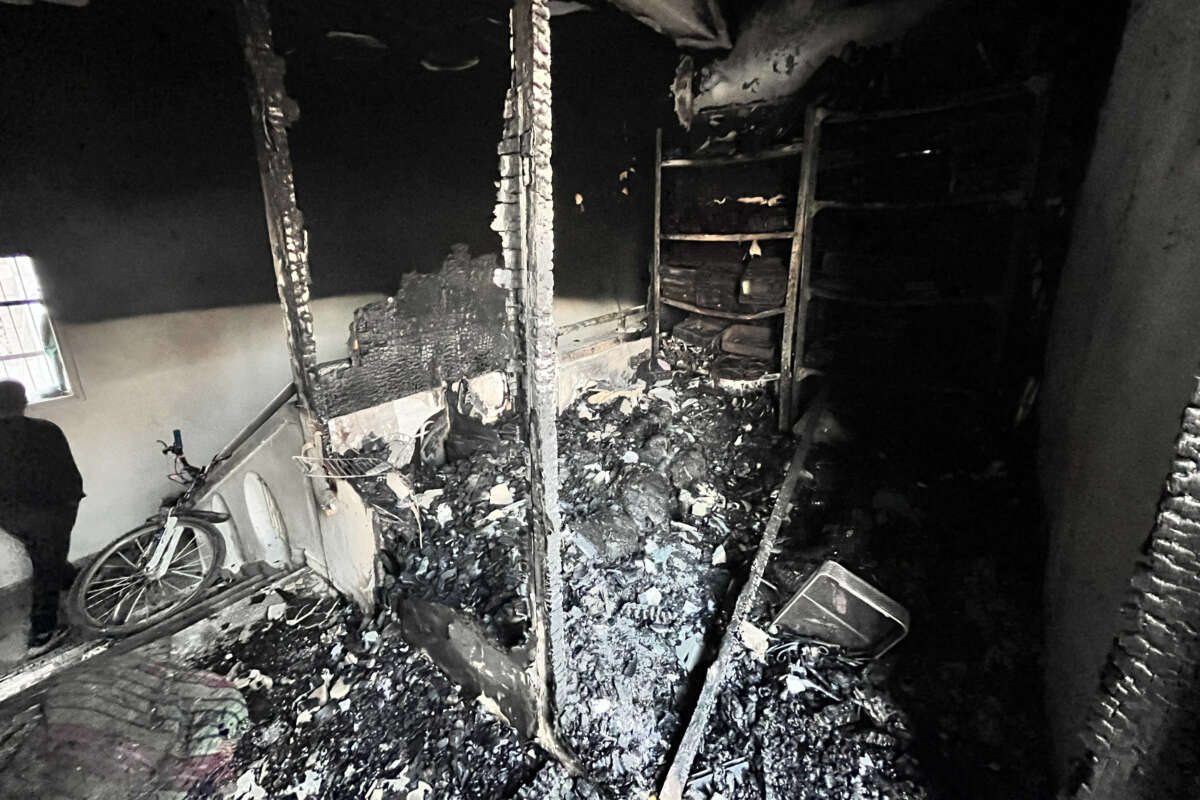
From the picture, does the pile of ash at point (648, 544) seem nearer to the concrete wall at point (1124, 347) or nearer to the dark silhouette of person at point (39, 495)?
the concrete wall at point (1124, 347)

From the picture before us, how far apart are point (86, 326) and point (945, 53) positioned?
608 centimetres

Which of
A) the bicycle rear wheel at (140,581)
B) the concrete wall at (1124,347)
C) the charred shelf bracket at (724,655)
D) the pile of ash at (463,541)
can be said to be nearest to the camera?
the concrete wall at (1124,347)

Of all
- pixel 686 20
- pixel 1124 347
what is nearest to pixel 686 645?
→ pixel 1124 347

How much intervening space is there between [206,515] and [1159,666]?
4203 millimetres

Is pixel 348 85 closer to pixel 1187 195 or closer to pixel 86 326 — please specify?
pixel 86 326

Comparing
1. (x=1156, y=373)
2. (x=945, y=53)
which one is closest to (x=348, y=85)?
(x=945, y=53)

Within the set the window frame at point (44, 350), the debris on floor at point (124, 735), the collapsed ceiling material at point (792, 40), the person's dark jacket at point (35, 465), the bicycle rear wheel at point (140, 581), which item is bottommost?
the debris on floor at point (124, 735)

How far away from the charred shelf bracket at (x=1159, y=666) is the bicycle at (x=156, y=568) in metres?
4.08

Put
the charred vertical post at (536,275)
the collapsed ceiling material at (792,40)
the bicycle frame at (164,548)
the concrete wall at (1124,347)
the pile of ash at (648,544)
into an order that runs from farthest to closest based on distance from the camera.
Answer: the collapsed ceiling material at (792,40), the bicycle frame at (164,548), the pile of ash at (648,544), the charred vertical post at (536,275), the concrete wall at (1124,347)

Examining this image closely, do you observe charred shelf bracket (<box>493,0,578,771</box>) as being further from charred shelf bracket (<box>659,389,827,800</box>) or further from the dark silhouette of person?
the dark silhouette of person

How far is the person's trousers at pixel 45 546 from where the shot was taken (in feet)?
9.84

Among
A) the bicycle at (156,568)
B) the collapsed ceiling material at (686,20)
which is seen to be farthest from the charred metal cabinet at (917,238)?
the bicycle at (156,568)

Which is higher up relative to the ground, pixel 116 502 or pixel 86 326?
pixel 86 326

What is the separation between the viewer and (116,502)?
363cm
